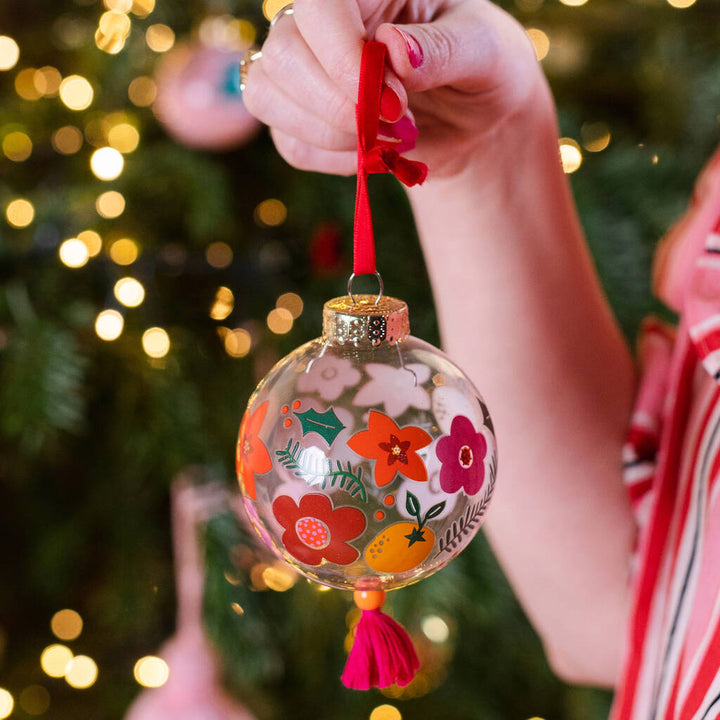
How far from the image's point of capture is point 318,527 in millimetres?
358

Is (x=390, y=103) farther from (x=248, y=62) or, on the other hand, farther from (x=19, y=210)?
(x=19, y=210)

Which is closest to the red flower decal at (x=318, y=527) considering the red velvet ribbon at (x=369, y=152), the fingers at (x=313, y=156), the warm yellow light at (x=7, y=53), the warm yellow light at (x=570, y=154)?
the red velvet ribbon at (x=369, y=152)

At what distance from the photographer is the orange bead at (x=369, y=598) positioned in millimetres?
407

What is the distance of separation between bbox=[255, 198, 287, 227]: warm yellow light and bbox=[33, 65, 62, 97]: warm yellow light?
324mm

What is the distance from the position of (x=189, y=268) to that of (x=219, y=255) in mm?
44

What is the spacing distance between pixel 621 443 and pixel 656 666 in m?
0.18

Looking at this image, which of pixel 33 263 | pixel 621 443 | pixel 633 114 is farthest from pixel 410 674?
pixel 633 114

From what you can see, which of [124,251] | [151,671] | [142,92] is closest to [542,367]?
[124,251]

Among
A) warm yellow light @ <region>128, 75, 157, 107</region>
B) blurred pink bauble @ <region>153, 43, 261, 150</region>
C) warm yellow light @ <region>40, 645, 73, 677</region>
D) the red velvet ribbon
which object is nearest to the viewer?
the red velvet ribbon

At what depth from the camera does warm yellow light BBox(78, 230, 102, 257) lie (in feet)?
2.57

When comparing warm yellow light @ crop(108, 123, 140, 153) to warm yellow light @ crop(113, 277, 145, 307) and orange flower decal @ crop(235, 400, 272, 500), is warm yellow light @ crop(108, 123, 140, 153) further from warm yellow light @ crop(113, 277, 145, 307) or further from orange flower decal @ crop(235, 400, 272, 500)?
orange flower decal @ crop(235, 400, 272, 500)

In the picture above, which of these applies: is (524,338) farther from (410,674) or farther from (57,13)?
(57,13)

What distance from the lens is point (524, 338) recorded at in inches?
22.5

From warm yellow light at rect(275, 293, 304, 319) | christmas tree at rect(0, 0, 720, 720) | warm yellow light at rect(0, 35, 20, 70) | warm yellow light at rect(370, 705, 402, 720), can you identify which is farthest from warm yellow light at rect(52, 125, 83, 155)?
warm yellow light at rect(370, 705, 402, 720)
